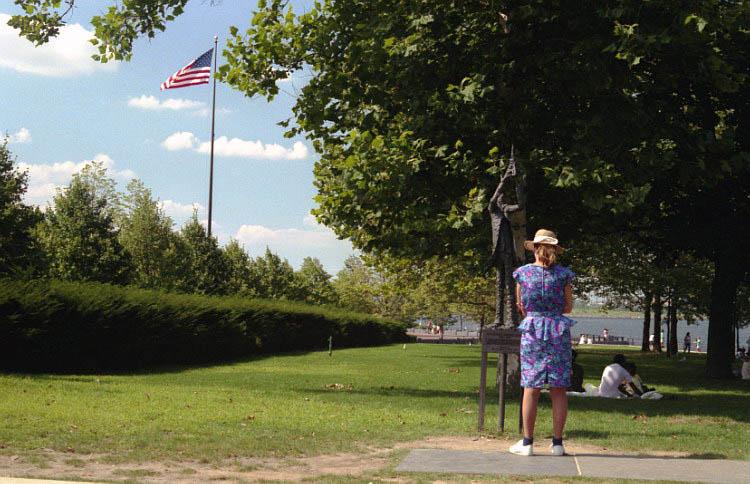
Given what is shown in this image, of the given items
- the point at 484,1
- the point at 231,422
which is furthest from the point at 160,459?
the point at 484,1

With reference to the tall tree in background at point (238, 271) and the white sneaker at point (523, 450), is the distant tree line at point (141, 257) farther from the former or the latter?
the white sneaker at point (523, 450)

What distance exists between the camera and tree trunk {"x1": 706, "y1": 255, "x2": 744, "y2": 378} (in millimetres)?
27453

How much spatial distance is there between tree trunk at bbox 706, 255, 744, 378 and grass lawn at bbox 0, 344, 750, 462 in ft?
13.0

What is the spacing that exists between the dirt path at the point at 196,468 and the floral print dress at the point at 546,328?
1607 millimetres

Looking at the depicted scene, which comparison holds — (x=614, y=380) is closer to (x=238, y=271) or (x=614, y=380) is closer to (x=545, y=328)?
(x=545, y=328)

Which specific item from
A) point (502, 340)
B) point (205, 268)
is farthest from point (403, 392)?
point (205, 268)

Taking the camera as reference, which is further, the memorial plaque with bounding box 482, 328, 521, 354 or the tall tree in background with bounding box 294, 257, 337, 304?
the tall tree in background with bounding box 294, 257, 337, 304

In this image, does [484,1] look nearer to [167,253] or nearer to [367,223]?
[367,223]

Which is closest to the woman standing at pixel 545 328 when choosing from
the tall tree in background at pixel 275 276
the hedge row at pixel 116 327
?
the hedge row at pixel 116 327

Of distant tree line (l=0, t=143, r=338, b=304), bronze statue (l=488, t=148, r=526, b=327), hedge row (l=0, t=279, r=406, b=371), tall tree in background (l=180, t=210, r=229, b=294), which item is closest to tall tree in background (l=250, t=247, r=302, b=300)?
distant tree line (l=0, t=143, r=338, b=304)

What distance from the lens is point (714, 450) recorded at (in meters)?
10.6

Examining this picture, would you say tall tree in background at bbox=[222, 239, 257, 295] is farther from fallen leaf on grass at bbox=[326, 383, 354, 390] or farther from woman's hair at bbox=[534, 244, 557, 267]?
woman's hair at bbox=[534, 244, 557, 267]

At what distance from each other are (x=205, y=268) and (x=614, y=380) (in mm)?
36200

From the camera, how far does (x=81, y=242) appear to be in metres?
50.0
